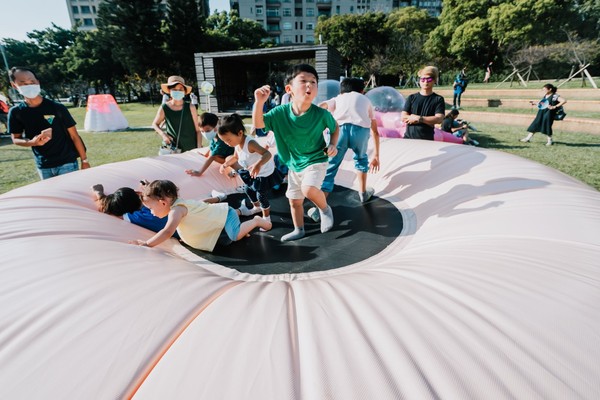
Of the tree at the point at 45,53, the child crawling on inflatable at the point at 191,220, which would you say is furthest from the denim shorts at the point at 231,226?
the tree at the point at 45,53

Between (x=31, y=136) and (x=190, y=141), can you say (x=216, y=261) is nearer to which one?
(x=31, y=136)

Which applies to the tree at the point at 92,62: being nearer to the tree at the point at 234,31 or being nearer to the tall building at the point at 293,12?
the tree at the point at 234,31

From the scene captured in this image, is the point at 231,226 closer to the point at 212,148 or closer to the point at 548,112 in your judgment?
the point at 212,148

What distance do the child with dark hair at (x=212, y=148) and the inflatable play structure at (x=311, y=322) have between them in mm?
1904

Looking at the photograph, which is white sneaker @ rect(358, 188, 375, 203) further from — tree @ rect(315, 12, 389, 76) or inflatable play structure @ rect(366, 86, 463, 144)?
tree @ rect(315, 12, 389, 76)

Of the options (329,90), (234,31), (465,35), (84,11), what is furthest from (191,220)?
(84,11)

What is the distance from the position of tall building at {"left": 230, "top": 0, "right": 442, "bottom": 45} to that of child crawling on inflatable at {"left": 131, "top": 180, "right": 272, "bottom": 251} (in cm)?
5405

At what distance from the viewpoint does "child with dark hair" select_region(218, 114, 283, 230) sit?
295 cm

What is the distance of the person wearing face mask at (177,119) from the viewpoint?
4.10 meters

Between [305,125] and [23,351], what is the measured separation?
2.19 metres

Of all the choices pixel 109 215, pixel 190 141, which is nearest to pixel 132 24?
pixel 190 141

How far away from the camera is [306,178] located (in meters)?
2.64

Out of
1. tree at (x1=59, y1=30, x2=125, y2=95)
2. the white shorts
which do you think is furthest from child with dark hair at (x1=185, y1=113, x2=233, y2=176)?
tree at (x1=59, y1=30, x2=125, y2=95)

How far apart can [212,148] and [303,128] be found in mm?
1882
